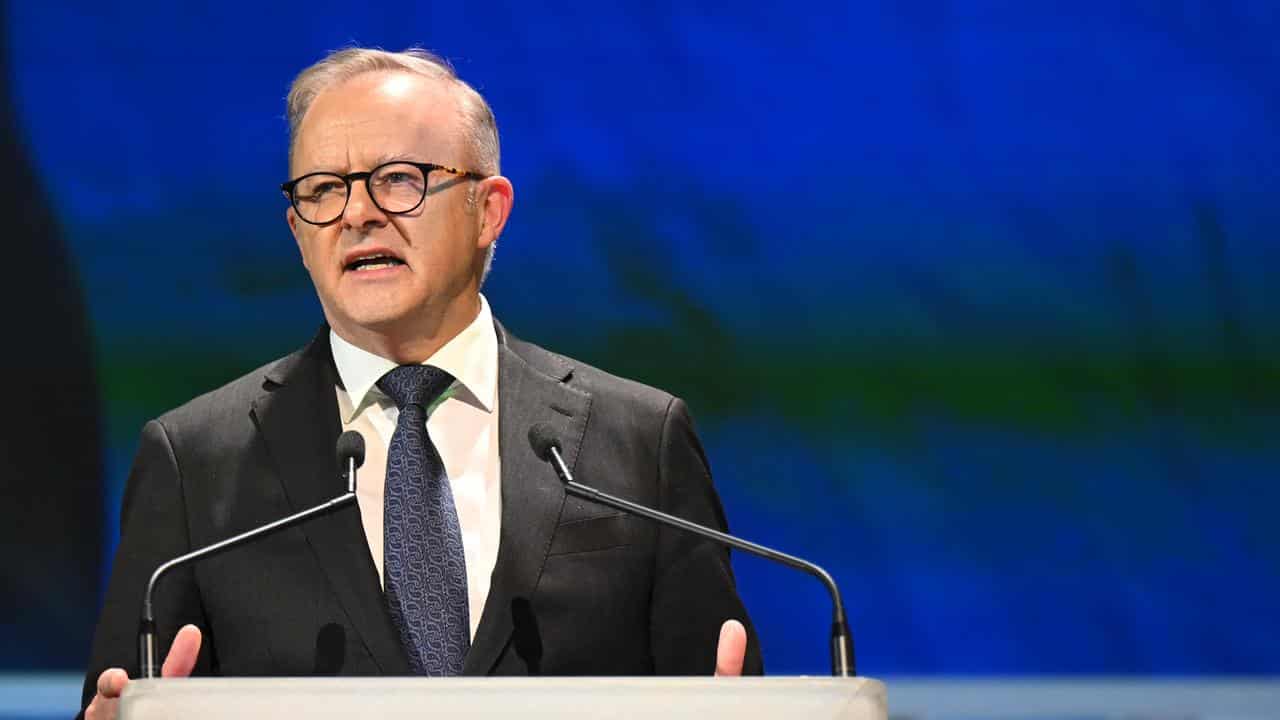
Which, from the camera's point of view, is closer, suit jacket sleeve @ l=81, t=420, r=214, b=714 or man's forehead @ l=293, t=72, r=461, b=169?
suit jacket sleeve @ l=81, t=420, r=214, b=714

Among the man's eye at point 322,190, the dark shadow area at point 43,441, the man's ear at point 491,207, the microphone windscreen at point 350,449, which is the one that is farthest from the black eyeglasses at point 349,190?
the dark shadow area at point 43,441

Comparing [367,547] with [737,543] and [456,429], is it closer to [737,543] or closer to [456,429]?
[456,429]

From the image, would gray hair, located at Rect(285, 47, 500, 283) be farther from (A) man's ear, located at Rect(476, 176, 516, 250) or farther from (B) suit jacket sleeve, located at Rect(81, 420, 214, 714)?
(B) suit jacket sleeve, located at Rect(81, 420, 214, 714)

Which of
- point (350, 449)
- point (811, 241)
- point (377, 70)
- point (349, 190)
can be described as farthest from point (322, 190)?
point (811, 241)

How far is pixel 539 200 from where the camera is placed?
3.13m

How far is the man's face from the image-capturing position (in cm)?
185

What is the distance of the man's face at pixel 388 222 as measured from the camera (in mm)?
1853

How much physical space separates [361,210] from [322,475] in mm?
328

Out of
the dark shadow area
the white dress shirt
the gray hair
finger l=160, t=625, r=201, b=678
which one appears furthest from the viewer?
the dark shadow area

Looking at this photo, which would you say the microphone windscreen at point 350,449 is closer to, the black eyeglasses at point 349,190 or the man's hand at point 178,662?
the man's hand at point 178,662

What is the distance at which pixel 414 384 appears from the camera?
6.19ft

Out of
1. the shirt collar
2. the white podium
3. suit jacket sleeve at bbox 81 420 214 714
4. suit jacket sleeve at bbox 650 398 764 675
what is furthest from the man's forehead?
the white podium

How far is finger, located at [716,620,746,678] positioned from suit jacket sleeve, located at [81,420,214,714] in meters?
0.64

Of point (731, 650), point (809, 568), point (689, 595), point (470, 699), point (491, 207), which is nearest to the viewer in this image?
point (470, 699)
